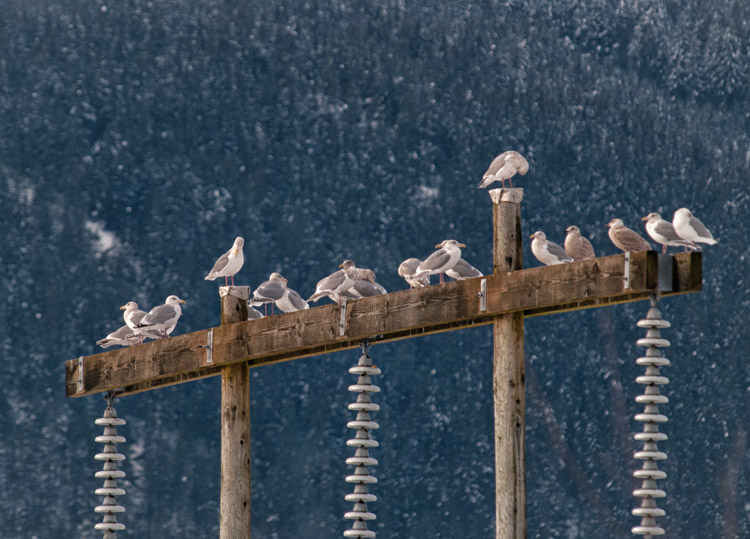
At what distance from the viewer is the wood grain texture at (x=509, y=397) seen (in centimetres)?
1066

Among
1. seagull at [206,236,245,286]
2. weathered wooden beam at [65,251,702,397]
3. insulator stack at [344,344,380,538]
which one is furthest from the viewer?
seagull at [206,236,245,286]

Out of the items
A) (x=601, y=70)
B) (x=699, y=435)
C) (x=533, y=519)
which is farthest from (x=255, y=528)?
(x=601, y=70)

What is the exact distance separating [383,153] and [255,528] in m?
14.3

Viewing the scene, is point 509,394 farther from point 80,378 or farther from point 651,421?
point 80,378

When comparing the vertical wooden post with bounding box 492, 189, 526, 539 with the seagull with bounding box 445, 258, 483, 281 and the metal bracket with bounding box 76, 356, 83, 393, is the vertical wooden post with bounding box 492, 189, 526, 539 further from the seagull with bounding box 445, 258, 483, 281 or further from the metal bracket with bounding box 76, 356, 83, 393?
the metal bracket with bounding box 76, 356, 83, 393

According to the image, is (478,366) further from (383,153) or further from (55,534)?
(55,534)

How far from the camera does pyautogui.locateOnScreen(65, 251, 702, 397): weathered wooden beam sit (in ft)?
33.6

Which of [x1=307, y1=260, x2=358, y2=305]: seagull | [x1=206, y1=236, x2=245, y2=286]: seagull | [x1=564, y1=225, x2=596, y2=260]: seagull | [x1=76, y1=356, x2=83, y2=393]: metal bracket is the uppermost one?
[x1=206, y1=236, x2=245, y2=286]: seagull

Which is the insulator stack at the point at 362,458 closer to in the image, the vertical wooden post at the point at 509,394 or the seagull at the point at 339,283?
the vertical wooden post at the point at 509,394

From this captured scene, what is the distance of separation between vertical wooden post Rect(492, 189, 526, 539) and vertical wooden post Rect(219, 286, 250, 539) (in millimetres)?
2517

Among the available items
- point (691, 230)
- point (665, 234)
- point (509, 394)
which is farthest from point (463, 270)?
point (509, 394)

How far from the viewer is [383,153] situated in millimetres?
48219

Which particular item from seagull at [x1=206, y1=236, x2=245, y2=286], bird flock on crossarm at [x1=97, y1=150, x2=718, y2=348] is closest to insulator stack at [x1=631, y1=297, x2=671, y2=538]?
bird flock on crossarm at [x1=97, y1=150, x2=718, y2=348]

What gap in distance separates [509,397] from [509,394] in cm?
2
